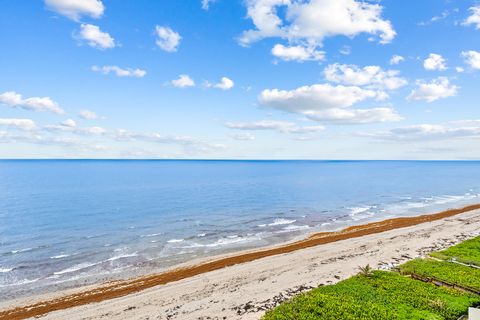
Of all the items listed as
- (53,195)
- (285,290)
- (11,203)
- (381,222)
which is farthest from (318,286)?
(53,195)

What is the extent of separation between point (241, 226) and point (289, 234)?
9.59 m

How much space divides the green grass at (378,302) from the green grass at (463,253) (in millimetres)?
9430

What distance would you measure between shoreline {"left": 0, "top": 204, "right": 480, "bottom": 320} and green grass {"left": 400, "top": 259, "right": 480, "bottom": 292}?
1519cm

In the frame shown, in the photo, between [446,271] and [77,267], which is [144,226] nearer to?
[77,267]

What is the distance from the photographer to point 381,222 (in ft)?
197

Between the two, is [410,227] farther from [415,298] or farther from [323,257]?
[415,298]

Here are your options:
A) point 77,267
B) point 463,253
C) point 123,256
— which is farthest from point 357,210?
point 77,267

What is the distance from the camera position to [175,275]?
34562mm

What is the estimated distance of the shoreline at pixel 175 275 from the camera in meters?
27.6

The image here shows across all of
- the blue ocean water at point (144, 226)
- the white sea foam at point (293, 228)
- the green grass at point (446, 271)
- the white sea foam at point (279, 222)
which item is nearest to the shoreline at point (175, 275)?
the blue ocean water at point (144, 226)

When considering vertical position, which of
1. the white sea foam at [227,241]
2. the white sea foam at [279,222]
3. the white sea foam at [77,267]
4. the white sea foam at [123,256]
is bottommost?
the white sea foam at [77,267]

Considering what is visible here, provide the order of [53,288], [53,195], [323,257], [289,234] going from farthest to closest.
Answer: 1. [53,195]
2. [289,234]
3. [323,257]
4. [53,288]

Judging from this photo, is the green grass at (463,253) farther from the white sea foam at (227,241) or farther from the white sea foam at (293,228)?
the white sea foam at (227,241)

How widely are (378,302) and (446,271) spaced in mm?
10882
